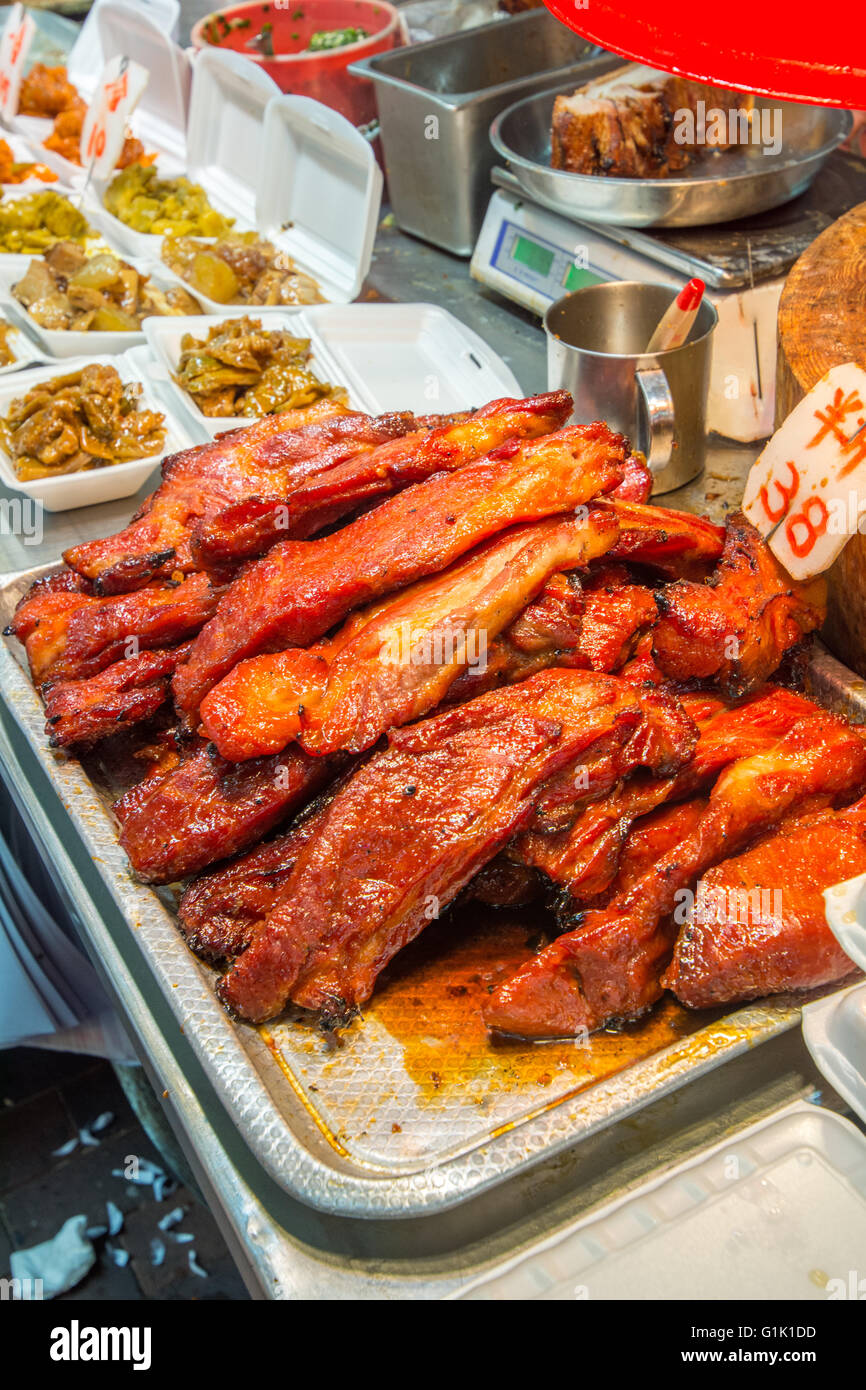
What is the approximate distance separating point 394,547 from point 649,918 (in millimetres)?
785

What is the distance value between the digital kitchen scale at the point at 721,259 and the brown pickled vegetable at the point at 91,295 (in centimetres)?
135

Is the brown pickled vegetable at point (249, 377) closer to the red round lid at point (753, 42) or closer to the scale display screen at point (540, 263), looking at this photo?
the scale display screen at point (540, 263)

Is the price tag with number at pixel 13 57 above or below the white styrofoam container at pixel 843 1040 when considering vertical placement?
above

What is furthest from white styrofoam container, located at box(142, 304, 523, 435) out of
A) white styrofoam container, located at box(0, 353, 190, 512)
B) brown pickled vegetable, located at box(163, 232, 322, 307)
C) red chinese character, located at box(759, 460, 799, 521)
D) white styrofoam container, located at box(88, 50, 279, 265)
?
red chinese character, located at box(759, 460, 799, 521)

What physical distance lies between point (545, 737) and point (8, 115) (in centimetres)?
585

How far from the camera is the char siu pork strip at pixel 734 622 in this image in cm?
194

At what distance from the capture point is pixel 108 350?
13.5 feet

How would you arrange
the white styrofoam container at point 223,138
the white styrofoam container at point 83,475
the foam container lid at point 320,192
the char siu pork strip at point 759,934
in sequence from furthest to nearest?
the white styrofoam container at point 223,138
the foam container lid at point 320,192
the white styrofoam container at point 83,475
the char siu pork strip at point 759,934

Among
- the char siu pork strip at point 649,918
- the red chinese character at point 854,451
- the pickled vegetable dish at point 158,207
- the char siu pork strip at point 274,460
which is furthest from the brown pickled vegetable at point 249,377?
the char siu pork strip at point 649,918

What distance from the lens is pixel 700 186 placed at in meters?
3.15

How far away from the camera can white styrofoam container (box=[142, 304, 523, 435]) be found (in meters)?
3.63

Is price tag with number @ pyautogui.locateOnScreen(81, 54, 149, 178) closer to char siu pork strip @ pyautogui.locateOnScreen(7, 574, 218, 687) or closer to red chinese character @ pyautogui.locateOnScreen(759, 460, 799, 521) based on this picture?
char siu pork strip @ pyautogui.locateOnScreen(7, 574, 218, 687)

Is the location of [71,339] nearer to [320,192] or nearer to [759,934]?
[320,192]

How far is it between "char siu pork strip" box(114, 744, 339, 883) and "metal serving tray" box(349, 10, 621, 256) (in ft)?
9.66
